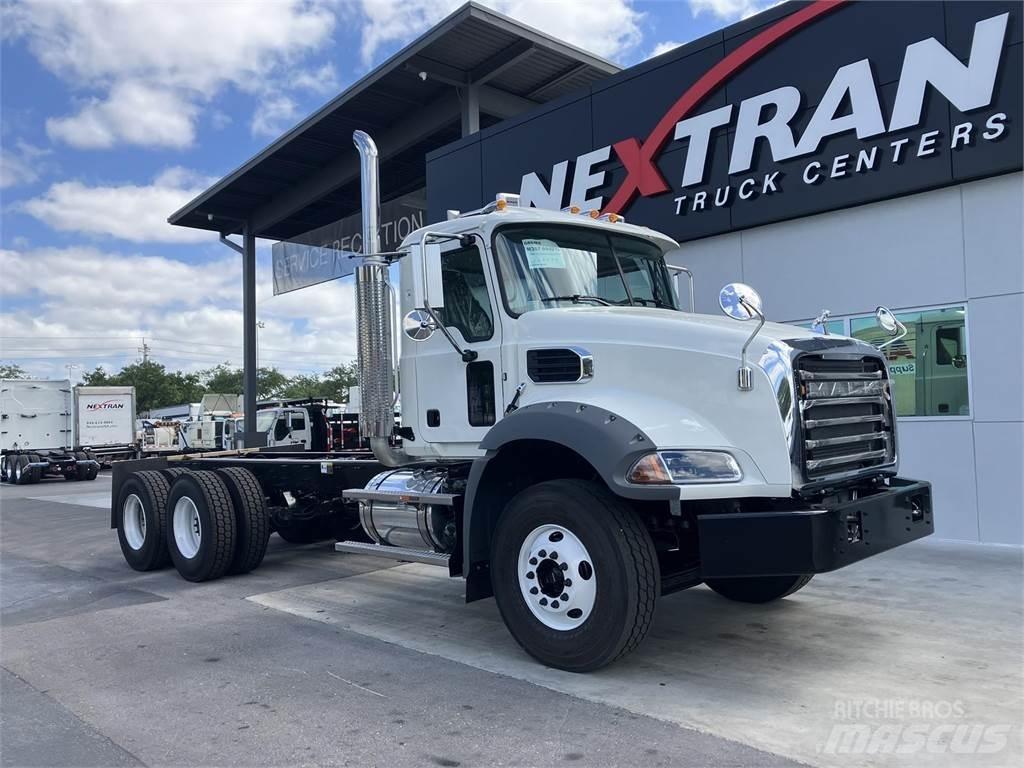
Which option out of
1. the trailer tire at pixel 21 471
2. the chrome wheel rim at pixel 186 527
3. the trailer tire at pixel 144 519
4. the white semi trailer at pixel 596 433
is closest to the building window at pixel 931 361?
the white semi trailer at pixel 596 433

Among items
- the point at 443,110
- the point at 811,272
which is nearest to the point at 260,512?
the point at 811,272

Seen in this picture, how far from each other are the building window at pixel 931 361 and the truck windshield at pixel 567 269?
4.36m

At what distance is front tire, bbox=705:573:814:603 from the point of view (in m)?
6.21

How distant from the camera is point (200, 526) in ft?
26.2

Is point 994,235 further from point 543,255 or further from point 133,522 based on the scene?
point 133,522

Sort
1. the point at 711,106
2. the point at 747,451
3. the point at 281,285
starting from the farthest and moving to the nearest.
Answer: the point at 281,285
the point at 711,106
the point at 747,451

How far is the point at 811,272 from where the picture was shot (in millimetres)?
9906

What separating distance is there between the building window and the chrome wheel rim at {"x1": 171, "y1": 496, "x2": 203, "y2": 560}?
24.8ft

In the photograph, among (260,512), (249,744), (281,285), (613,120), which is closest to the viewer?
(249,744)

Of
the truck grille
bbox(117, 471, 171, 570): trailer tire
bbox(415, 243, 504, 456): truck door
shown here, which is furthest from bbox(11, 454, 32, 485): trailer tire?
the truck grille

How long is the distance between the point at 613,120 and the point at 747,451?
28.3 ft

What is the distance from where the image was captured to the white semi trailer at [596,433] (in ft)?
14.6

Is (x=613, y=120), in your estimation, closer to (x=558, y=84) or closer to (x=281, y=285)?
(x=558, y=84)

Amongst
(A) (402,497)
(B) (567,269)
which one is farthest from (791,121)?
(A) (402,497)
